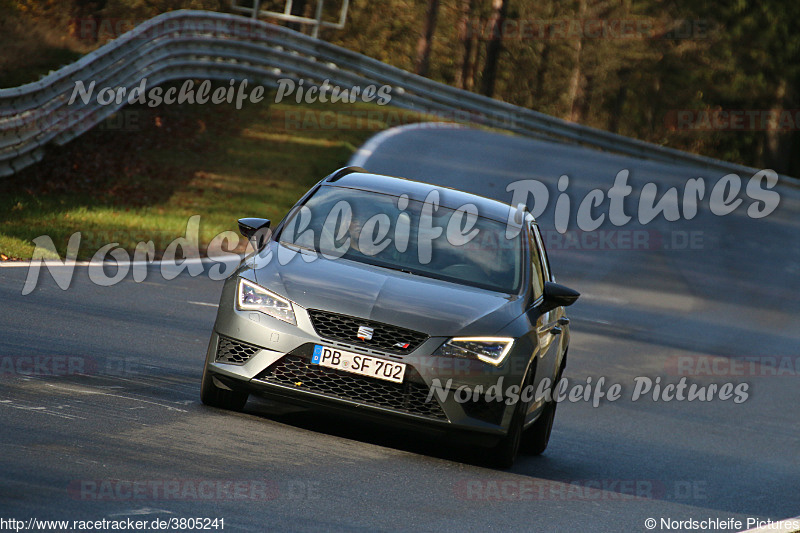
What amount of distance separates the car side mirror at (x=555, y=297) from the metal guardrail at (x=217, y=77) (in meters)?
10.9

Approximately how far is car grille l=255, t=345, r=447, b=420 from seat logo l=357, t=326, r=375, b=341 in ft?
0.76

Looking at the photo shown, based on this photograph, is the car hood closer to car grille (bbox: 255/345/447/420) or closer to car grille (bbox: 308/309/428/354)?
car grille (bbox: 308/309/428/354)

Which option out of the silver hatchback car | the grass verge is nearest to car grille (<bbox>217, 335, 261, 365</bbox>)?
the silver hatchback car

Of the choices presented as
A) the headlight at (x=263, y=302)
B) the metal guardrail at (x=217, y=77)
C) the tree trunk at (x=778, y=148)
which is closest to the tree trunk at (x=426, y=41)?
the metal guardrail at (x=217, y=77)

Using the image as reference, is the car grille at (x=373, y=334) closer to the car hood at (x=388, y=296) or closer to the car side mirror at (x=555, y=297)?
the car hood at (x=388, y=296)

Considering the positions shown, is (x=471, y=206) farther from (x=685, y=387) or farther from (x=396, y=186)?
(x=685, y=387)

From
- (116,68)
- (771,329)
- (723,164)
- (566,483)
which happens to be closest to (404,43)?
(723,164)

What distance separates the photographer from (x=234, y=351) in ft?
26.4

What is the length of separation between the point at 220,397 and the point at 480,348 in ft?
5.76

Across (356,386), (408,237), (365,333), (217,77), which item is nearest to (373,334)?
(365,333)

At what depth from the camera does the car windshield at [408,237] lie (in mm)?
8789

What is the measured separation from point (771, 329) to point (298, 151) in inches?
415

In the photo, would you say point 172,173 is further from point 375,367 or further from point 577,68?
point 577,68

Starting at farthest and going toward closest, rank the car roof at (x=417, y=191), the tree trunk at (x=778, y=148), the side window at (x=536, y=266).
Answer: the tree trunk at (x=778, y=148) → the car roof at (x=417, y=191) → the side window at (x=536, y=266)
